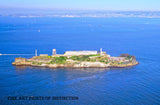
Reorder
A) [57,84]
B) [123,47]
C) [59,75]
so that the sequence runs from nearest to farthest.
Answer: [57,84]
[59,75]
[123,47]

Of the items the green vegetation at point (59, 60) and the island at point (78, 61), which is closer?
the island at point (78, 61)

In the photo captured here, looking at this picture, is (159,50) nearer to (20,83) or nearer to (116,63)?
(116,63)

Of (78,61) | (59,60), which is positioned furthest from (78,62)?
(59,60)

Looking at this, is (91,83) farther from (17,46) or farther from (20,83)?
(17,46)

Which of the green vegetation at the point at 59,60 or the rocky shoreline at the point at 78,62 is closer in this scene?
the rocky shoreline at the point at 78,62

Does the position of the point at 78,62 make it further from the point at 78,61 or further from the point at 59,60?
the point at 59,60

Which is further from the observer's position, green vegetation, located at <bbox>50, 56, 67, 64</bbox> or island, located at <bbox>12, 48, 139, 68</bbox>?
green vegetation, located at <bbox>50, 56, 67, 64</bbox>

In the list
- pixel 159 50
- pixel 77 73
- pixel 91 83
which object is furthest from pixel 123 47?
pixel 91 83

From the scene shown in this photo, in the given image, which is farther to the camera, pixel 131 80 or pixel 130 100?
pixel 131 80

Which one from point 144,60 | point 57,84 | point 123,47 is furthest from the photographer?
point 123,47

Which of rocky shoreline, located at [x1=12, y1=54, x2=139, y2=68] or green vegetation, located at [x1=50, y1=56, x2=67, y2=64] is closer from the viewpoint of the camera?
rocky shoreline, located at [x1=12, y1=54, x2=139, y2=68]
